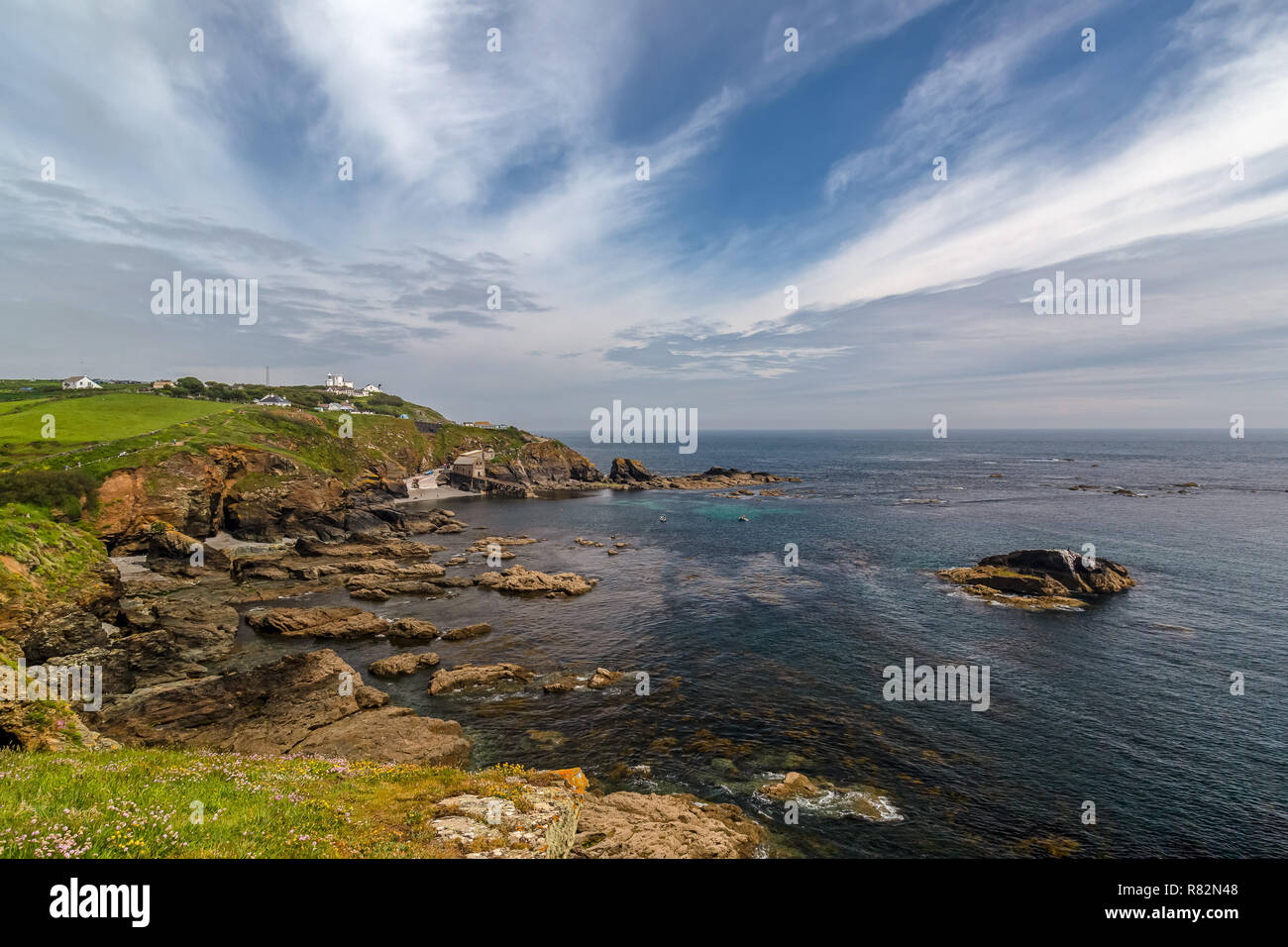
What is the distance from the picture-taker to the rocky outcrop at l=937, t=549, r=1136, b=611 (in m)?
48.8

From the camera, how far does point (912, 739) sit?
27.1 m

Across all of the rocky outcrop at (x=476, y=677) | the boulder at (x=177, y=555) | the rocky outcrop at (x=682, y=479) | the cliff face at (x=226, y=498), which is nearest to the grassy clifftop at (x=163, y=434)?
the cliff face at (x=226, y=498)

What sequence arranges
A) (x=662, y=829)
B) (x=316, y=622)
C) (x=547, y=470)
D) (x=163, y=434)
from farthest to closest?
1. (x=547, y=470)
2. (x=163, y=434)
3. (x=316, y=622)
4. (x=662, y=829)

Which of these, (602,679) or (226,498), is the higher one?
(226,498)

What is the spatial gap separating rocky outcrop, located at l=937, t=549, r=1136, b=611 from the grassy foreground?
50.5 meters

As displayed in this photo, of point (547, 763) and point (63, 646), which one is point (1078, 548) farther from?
point (63, 646)

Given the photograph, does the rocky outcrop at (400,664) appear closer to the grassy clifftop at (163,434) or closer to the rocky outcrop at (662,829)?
the rocky outcrop at (662,829)

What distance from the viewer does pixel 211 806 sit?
11.7 meters

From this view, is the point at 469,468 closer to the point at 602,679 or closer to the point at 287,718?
the point at 602,679

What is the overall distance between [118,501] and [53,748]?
170 ft

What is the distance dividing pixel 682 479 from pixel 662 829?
127 metres

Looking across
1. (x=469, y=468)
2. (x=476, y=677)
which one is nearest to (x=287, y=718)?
(x=476, y=677)

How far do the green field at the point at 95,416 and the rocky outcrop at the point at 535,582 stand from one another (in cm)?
5204

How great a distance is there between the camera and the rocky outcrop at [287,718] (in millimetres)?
24547
